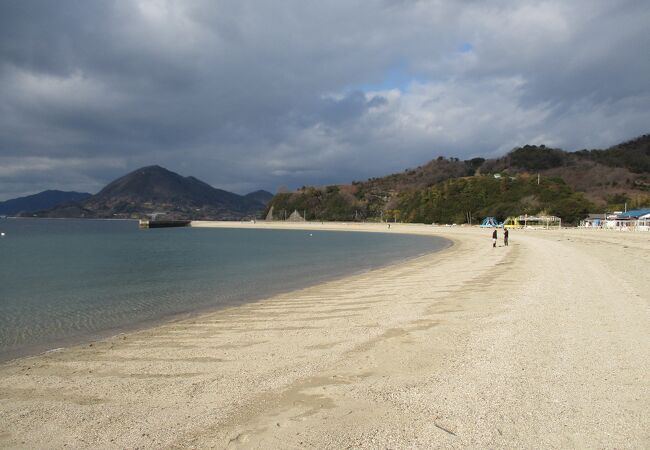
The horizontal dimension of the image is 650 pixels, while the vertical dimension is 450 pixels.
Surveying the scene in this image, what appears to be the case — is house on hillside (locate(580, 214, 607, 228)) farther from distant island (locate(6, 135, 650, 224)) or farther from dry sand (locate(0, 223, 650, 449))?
dry sand (locate(0, 223, 650, 449))

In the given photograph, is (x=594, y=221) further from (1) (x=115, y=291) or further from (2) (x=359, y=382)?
(2) (x=359, y=382)

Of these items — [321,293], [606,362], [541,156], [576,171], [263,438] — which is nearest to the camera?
[263,438]

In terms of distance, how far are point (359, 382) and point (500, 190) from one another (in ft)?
346

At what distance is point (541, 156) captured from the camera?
515 feet

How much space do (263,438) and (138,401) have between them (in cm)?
207

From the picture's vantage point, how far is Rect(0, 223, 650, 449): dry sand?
4188mm

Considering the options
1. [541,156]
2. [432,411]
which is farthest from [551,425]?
[541,156]

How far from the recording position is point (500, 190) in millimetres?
101500

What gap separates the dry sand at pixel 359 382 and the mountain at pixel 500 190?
78943 millimetres

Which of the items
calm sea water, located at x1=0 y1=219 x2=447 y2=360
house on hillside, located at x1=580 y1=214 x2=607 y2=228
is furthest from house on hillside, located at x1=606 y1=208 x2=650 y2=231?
calm sea water, located at x1=0 y1=219 x2=447 y2=360

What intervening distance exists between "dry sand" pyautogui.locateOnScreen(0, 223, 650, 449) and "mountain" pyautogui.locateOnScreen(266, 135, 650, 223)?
78943 millimetres

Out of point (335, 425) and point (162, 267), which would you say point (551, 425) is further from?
point (162, 267)

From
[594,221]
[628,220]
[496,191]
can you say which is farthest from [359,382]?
[496,191]

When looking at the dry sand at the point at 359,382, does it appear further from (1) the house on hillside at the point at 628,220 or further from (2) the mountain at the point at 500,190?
(2) the mountain at the point at 500,190
